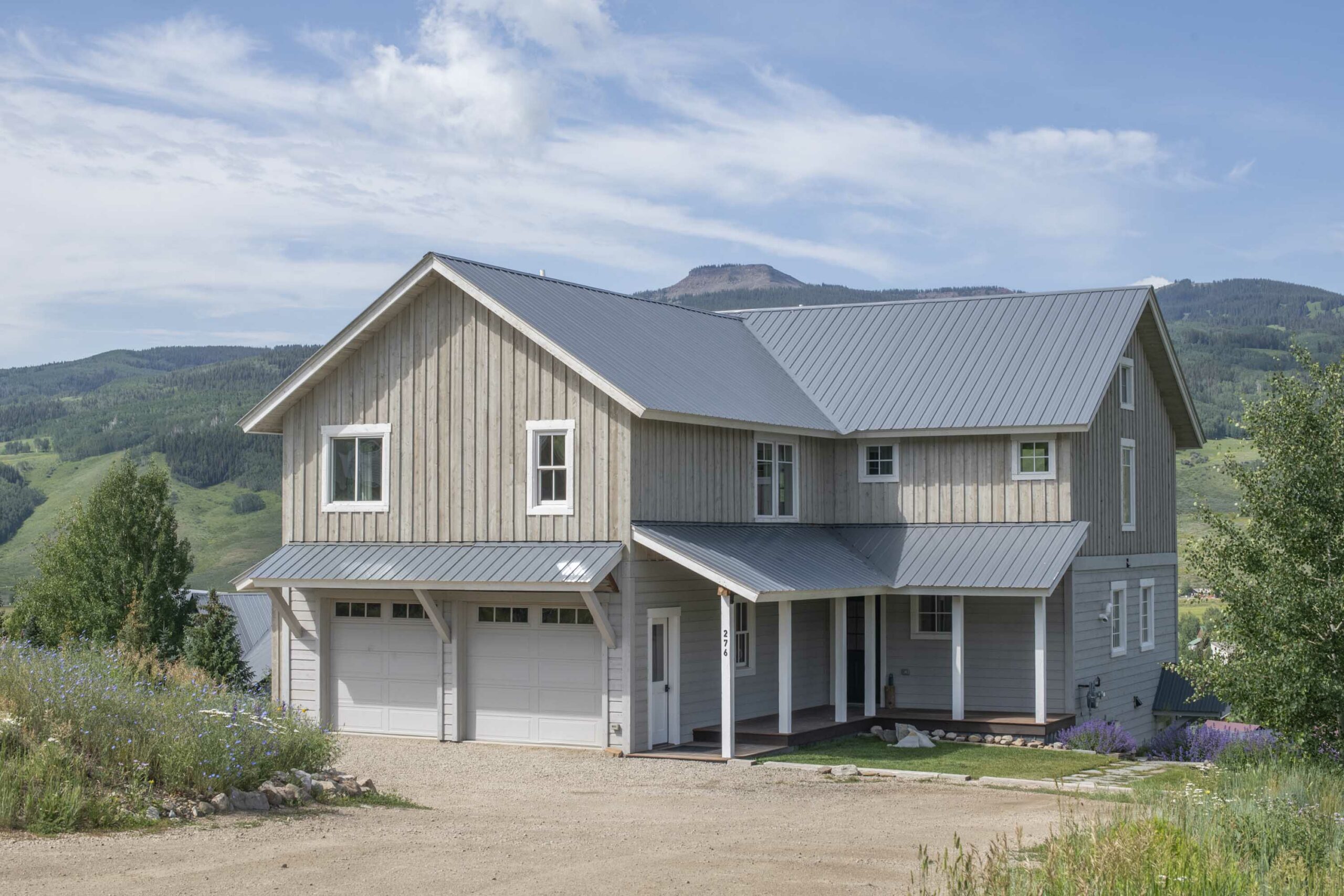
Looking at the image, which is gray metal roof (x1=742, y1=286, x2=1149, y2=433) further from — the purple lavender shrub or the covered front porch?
the purple lavender shrub

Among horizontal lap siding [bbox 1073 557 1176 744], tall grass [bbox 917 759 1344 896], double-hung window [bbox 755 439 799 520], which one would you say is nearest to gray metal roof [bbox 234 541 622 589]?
double-hung window [bbox 755 439 799 520]

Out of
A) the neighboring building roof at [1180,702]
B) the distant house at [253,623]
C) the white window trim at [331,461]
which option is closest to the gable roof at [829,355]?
the white window trim at [331,461]

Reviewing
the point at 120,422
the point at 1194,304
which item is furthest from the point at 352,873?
the point at 1194,304

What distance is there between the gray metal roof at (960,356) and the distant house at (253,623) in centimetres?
2230

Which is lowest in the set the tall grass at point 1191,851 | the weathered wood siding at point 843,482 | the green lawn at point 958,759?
the green lawn at point 958,759

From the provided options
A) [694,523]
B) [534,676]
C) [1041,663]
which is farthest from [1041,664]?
[534,676]

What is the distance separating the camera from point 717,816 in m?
16.5

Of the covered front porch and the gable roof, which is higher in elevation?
the gable roof

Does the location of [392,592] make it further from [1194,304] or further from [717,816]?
[1194,304]

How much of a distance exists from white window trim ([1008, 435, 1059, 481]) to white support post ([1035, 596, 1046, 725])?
2809 millimetres

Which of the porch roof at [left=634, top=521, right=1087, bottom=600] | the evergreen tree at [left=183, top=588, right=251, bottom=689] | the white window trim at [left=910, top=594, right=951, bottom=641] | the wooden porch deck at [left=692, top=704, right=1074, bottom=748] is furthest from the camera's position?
the evergreen tree at [left=183, top=588, right=251, bottom=689]

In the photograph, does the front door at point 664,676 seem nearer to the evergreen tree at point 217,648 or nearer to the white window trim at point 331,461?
the white window trim at point 331,461

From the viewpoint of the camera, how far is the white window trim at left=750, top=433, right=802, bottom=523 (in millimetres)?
25984

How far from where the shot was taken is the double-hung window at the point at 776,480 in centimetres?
2634
